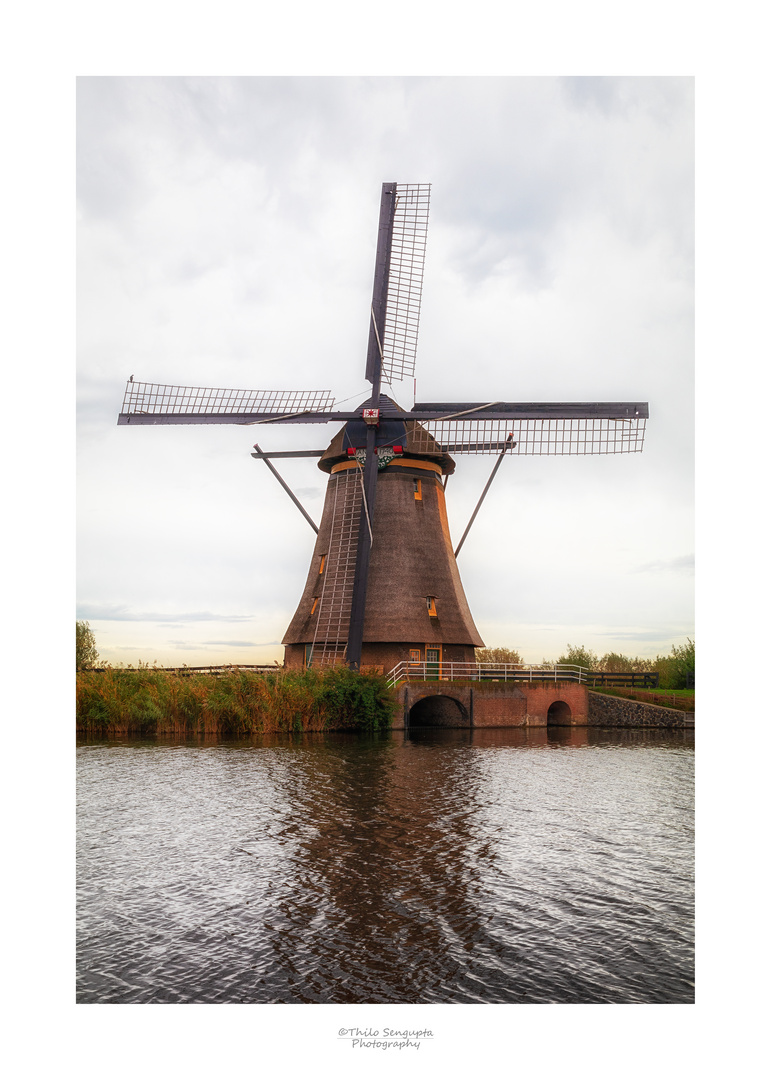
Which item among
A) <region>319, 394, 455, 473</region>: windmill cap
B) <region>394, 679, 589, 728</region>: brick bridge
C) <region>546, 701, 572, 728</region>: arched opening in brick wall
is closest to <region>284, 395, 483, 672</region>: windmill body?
<region>319, 394, 455, 473</region>: windmill cap

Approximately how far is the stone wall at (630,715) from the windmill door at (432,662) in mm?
Answer: 5788

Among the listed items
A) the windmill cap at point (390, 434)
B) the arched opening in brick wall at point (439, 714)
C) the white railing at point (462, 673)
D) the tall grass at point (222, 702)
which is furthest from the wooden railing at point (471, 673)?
the windmill cap at point (390, 434)

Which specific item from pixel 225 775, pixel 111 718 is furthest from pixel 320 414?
pixel 225 775

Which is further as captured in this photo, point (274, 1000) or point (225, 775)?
point (225, 775)

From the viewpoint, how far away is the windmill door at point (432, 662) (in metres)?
22.4

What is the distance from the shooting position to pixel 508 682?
23625mm

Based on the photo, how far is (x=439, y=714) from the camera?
23922mm

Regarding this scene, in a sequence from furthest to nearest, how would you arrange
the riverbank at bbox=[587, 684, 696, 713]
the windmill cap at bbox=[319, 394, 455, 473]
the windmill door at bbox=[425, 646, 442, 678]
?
the riverbank at bbox=[587, 684, 696, 713], the windmill cap at bbox=[319, 394, 455, 473], the windmill door at bbox=[425, 646, 442, 678]

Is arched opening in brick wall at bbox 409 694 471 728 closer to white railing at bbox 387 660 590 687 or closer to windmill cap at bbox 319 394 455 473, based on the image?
white railing at bbox 387 660 590 687

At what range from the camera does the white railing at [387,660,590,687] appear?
22.0m

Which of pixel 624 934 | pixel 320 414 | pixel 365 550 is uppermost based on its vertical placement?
pixel 320 414
